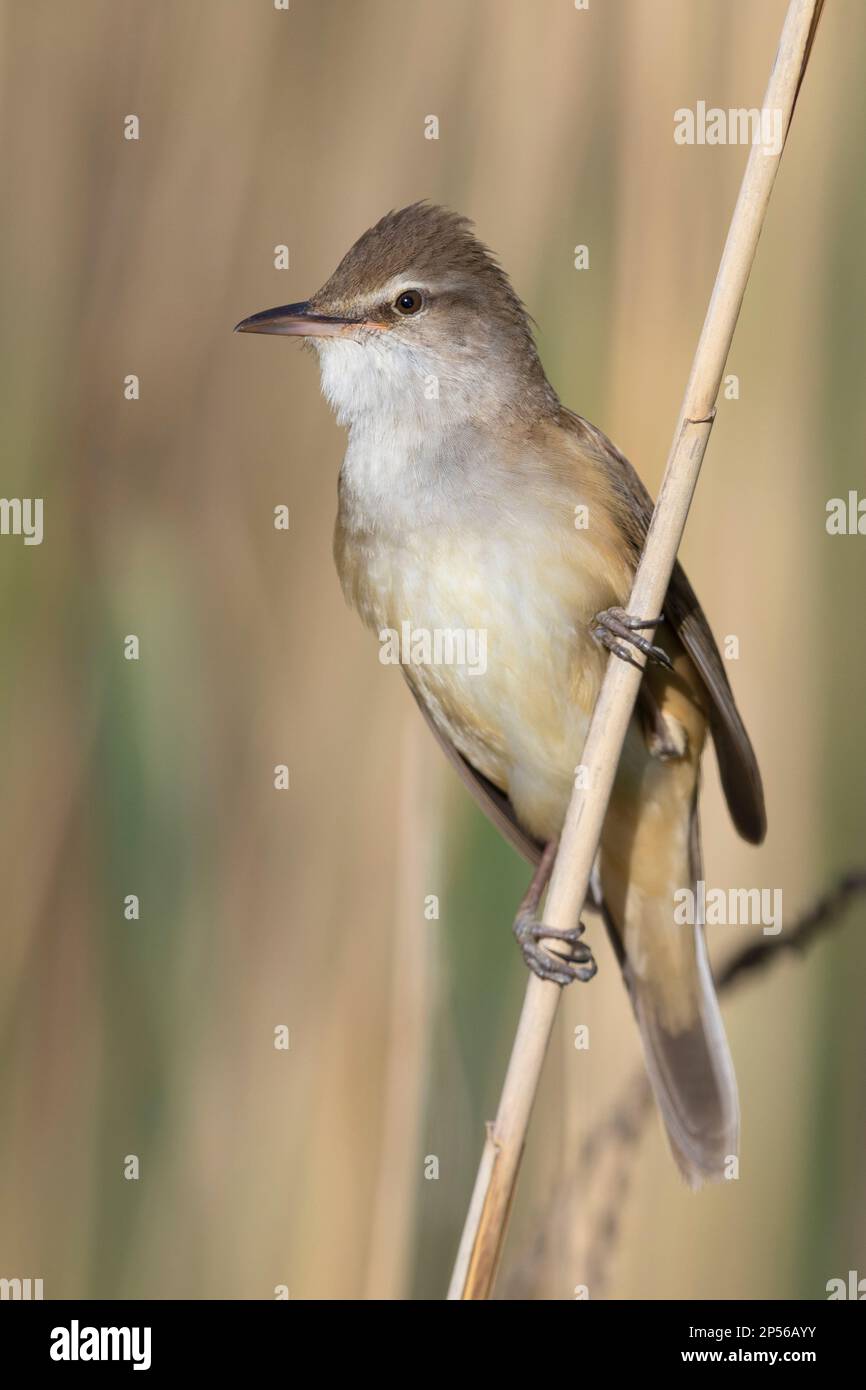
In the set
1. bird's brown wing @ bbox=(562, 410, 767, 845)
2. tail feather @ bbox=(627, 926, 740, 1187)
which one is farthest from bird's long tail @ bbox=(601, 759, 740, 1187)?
bird's brown wing @ bbox=(562, 410, 767, 845)

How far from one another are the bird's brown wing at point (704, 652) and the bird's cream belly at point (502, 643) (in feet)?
0.69

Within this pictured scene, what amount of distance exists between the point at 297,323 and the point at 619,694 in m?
1.20

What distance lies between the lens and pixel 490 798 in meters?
3.71

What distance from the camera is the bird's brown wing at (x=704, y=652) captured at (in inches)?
125

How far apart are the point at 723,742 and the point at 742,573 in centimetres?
47

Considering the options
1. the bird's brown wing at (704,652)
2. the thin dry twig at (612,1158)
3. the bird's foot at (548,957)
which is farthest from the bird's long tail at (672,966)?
the thin dry twig at (612,1158)

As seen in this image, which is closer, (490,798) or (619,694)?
(619,694)

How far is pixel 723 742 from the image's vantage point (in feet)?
11.1

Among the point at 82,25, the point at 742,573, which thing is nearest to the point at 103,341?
the point at 82,25

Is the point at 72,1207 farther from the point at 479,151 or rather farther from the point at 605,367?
the point at 479,151

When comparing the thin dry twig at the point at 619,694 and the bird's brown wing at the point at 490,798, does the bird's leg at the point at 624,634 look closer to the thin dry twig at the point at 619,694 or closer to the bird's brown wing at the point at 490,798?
the thin dry twig at the point at 619,694


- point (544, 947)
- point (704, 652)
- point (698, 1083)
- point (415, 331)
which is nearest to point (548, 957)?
point (544, 947)

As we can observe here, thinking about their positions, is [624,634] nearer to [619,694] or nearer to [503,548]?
[619,694]

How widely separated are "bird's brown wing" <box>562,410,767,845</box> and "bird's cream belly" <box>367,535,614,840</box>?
0.69 feet
